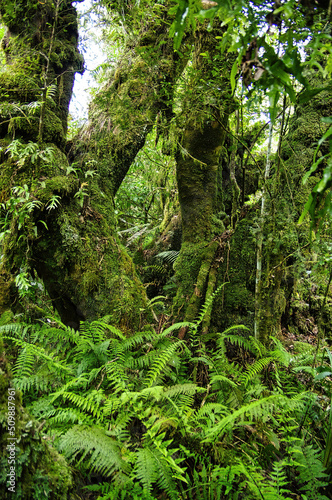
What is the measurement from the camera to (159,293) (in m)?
5.00

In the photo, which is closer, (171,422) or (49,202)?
(171,422)

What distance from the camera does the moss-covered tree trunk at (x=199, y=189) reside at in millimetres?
3359

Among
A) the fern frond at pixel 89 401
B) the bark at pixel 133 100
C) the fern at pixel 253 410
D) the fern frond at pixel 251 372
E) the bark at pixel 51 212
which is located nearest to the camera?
the fern at pixel 253 410

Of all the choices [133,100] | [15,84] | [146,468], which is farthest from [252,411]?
[15,84]

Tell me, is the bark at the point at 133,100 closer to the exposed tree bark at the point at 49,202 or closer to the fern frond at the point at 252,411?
the exposed tree bark at the point at 49,202

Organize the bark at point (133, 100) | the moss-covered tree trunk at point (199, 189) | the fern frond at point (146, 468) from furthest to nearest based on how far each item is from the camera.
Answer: the bark at point (133, 100) → the moss-covered tree trunk at point (199, 189) → the fern frond at point (146, 468)

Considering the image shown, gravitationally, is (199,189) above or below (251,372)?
above

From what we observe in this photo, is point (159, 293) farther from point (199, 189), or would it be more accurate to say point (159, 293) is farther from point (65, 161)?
point (65, 161)

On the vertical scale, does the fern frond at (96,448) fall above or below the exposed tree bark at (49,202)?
below

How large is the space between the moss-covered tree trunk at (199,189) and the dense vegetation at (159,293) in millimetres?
21

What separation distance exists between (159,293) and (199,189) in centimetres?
196

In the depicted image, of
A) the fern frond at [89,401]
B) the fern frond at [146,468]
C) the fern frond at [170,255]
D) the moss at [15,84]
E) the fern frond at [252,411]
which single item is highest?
the moss at [15,84]

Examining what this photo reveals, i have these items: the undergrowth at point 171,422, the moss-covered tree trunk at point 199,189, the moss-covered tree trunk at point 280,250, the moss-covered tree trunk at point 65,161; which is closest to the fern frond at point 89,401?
the undergrowth at point 171,422

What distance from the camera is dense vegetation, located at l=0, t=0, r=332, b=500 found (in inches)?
69.4
